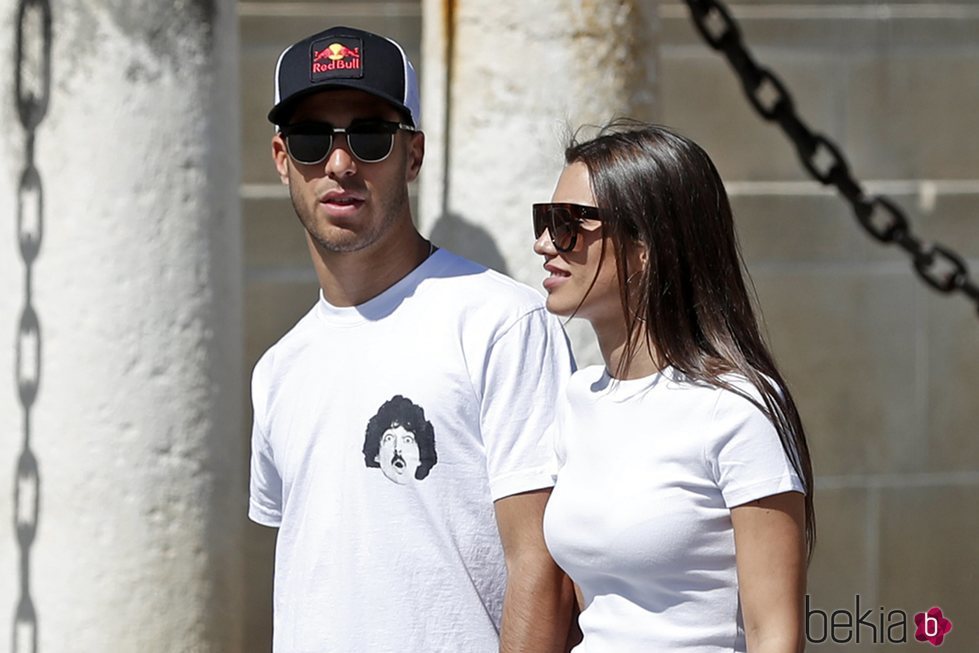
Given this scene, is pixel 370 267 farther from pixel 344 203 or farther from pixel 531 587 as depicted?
pixel 531 587

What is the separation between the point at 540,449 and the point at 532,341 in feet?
0.58

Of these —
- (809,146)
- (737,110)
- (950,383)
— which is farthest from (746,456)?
(950,383)

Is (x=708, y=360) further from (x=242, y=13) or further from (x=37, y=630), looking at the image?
(x=242, y=13)

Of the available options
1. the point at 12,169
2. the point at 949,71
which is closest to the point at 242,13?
the point at 12,169

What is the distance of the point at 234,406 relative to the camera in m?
3.52

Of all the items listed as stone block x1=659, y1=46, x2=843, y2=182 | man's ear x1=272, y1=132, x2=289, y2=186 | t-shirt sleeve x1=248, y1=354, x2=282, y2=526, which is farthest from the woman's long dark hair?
stone block x1=659, y1=46, x2=843, y2=182

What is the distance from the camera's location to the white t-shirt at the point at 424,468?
2268mm

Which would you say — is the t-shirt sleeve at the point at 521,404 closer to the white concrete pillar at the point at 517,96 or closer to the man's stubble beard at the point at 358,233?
the man's stubble beard at the point at 358,233

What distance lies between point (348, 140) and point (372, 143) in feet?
0.13

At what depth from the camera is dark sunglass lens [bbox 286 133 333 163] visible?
243 centimetres

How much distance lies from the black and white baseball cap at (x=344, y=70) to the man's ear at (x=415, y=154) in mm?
31

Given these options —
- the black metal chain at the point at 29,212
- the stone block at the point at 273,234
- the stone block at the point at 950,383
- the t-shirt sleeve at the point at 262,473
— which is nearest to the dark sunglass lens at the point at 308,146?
the t-shirt sleeve at the point at 262,473

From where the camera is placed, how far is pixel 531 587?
7.21ft

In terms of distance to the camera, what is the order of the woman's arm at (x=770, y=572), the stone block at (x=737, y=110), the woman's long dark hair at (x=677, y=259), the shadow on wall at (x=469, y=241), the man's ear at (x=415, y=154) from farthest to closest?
the stone block at (x=737, y=110) < the shadow on wall at (x=469, y=241) < the man's ear at (x=415, y=154) < the woman's long dark hair at (x=677, y=259) < the woman's arm at (x=770, y=572)
